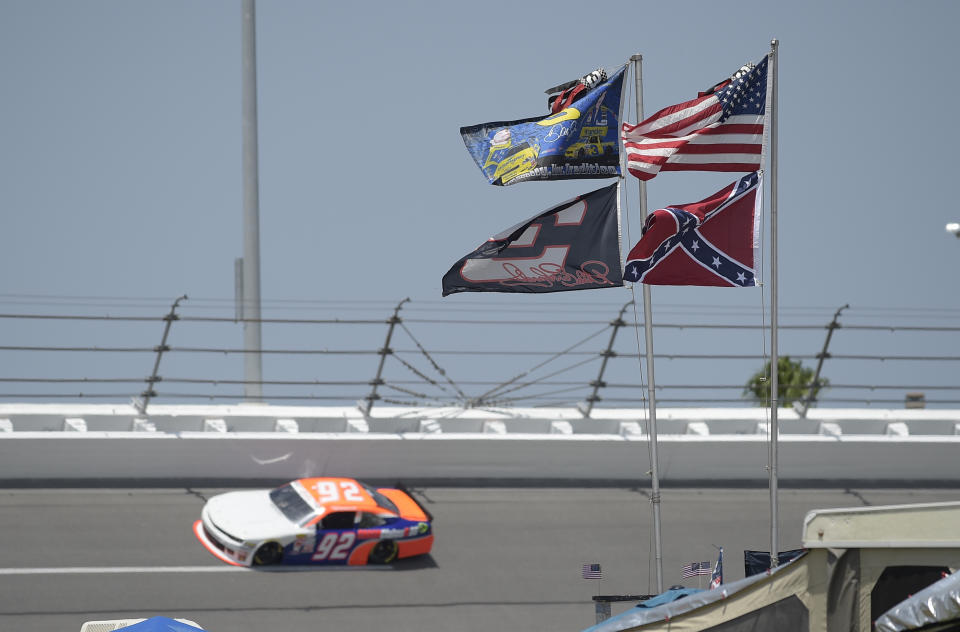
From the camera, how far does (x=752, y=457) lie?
16.9m

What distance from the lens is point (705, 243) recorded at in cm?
916

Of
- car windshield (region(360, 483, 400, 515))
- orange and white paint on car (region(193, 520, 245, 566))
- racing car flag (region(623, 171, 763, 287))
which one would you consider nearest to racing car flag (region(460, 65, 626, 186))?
racing car flag (region(623, 171, 763, 287))

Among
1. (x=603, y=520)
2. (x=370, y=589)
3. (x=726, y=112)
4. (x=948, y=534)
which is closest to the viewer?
(x=948, y=534)

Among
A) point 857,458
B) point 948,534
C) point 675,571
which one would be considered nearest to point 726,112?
point 948,534

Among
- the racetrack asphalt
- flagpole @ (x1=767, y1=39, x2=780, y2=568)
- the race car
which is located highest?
flagpole @ (x1=767, y1=39, x2=780, y2=568)

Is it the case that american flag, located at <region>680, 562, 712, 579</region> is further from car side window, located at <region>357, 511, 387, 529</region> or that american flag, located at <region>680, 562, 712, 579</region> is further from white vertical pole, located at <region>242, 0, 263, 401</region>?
white vertical pole, located at <region>242, 0, 263, 401</region>

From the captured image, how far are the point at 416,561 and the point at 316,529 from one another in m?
1.32

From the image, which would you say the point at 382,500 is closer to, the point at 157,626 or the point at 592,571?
the point at 592,571

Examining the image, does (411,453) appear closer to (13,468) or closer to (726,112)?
(13,468)

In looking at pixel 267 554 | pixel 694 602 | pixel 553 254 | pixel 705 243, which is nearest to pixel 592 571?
pixel 694 602

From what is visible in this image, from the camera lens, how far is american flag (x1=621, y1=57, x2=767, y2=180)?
30.4ft

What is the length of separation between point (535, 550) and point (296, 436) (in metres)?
4.10

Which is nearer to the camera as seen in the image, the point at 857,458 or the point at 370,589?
the point at 370,589

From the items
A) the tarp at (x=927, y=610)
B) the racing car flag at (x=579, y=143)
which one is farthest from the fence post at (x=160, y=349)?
the tarp at (x=927, y=610)
